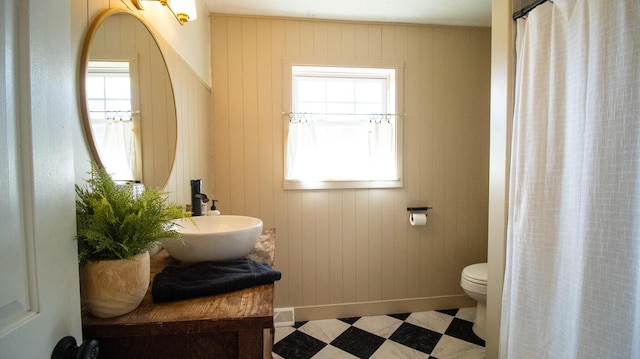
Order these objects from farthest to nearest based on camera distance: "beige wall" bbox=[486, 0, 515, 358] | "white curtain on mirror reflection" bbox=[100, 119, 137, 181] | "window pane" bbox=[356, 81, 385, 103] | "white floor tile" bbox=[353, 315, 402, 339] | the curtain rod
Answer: "window pane" bbox=[356, 81, 385, 103]
"white floor tile" bbox=[353, 315, 402, 339]
"beige wall" bbox=[486, 0, 515, 358]
the curtain rod
"white curtain on mirror reflection" bbox=[100, 119, 137, 181]

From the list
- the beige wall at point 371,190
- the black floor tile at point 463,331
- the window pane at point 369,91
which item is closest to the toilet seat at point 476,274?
the beige wall at point 371,190

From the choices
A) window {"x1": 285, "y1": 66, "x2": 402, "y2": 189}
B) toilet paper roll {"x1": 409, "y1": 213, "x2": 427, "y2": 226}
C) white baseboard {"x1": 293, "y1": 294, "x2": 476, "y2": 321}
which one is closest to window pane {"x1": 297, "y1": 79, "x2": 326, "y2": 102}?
window {"x1": 285, "y1": 66, "x2": 402, "y2": 189}

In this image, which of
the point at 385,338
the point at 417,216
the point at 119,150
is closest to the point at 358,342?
the point at 385,338

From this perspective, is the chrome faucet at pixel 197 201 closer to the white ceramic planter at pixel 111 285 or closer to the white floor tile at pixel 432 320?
the white ceramic planter at pixel 111 285

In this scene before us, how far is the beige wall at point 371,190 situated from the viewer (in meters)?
2.01

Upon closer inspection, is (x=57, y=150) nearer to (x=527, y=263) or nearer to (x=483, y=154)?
(x=527, y=263)

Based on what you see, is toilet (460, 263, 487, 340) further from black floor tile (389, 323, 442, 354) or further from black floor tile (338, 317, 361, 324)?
black floor tile (338, 317, 361, 324)

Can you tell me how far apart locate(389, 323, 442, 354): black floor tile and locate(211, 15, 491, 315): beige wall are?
0.22 meters

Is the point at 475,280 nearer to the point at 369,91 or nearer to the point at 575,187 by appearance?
the point at 575,187

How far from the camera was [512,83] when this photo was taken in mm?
1345

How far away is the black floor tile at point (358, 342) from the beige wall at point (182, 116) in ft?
4.60

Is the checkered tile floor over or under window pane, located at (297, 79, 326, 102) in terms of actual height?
under

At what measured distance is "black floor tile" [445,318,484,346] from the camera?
187 centimetres

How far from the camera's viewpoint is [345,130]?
7.04ft
